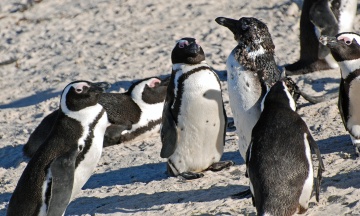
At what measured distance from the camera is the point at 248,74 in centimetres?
605

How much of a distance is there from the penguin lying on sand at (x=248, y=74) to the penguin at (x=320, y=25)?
2.39 meters

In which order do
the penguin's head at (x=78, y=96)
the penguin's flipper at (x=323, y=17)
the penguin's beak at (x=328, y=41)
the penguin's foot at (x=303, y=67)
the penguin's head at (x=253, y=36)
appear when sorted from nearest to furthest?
1. the penguin's head at (x=78, y=96)
2. the penguin's beak at (x=328, y=41)
3. the penguin's head at (x=253, y=36)
4. the penguin's foot at (x=303, y=67)
5. the penguin's flipper at (x=323, y=17)

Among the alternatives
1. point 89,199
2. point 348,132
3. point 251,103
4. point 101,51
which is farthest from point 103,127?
point 101,51

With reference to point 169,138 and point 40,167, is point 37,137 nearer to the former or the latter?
point 169,138

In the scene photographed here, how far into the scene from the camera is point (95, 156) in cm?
572

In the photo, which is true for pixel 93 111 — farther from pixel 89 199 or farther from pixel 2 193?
pixel 2 193

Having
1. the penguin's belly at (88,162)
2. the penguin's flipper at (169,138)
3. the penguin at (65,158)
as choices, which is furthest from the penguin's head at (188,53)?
the penguin's belly at (88,162)

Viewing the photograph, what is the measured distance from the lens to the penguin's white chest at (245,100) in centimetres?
593

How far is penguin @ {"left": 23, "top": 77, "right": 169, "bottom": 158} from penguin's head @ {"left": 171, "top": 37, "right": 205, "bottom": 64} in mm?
1374

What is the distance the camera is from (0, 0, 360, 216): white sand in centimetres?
569

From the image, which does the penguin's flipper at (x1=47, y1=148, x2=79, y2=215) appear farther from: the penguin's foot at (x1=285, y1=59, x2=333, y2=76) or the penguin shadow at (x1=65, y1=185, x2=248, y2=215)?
the penguin's foot at (x1=285, y1=59, x2=333, y2=76)

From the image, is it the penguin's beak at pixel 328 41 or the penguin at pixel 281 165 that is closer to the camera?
the penguin at pixel 281 165

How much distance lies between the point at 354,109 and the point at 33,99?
3710 millimetres

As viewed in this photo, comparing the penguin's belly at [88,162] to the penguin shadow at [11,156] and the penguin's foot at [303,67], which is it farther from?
the penguin's foot at [303,67]
